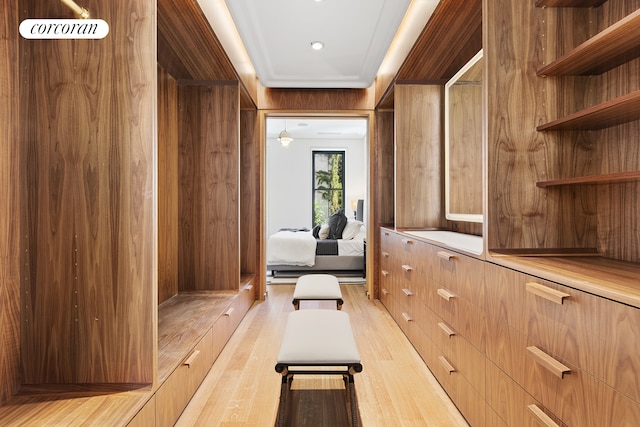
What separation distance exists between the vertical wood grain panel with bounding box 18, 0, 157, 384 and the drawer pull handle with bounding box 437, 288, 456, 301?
1.49m

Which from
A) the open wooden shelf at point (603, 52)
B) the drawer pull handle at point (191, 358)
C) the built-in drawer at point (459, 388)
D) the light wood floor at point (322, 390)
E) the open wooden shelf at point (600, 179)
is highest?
the open wooden shelf at point (603, 52)

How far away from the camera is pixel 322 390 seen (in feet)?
7.25

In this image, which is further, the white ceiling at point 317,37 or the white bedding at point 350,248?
the white bedding at point 350,248

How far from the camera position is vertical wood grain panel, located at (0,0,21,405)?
4.85ft

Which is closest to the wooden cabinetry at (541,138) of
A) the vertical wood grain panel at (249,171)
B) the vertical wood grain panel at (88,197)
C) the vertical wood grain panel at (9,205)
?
the vertical wood grain panel at (88,197)

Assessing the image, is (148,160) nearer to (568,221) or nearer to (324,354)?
(324,354)

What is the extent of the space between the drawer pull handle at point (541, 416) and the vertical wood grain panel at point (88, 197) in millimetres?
1484

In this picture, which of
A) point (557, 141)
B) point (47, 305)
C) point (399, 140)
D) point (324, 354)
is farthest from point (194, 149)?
point (557, 141)

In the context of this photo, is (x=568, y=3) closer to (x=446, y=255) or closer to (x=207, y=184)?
(x=446, y=255)

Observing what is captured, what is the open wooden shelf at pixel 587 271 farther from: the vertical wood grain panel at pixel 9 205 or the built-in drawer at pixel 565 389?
the vertical wood grain panel at pixel 9 205

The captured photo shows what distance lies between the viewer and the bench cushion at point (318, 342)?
1574mm

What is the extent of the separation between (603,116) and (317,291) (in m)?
1.97

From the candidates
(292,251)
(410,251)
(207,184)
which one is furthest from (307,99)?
(410,251)

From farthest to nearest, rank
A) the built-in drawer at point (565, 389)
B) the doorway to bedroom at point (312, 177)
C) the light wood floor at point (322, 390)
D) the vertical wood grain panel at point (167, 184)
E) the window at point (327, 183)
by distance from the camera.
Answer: the window at point (327, 183)
the doorway to bedroom at point (312, 177)
the vertical wood grain panel at point (167, 184)
the light wood floor at point (322, 390)
the built-in drawer at point (565, 389)
